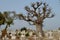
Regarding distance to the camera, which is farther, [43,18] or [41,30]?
[41,30]

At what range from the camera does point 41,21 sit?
2527 cm

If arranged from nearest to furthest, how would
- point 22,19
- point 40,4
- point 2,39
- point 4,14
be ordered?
point 2,39, point 40,4, point 22,19, point 4,14

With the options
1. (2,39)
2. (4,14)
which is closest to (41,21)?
(4,14)

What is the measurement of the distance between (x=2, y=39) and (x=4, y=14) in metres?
18.0

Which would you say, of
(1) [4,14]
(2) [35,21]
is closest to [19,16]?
(2) [35,21]

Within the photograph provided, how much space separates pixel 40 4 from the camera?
2384 cm

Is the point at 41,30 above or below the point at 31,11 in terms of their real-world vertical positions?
below

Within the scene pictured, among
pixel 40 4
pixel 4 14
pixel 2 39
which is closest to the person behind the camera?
pixel 2 39

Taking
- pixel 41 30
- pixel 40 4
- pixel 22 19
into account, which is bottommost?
pixel 41 30

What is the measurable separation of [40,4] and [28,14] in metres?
1.89

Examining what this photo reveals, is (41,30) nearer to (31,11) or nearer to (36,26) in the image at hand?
(36,26)

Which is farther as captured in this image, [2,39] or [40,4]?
[40,4]

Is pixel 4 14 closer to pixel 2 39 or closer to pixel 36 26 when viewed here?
pixel 36 26

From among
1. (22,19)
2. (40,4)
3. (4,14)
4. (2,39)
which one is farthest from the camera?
(4,14)
